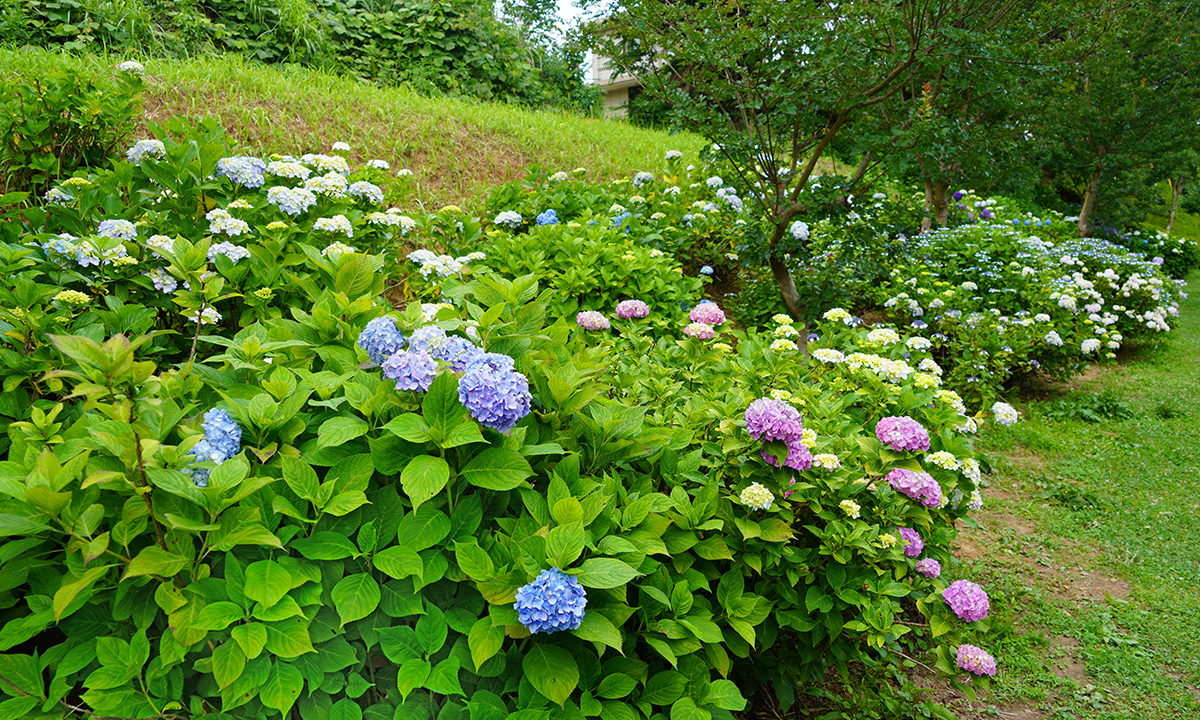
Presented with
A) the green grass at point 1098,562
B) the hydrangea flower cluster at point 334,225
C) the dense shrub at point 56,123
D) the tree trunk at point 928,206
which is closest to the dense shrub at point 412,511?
the hydrangea flower cluster at point 334,225

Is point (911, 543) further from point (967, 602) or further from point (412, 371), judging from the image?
point (412, 371)

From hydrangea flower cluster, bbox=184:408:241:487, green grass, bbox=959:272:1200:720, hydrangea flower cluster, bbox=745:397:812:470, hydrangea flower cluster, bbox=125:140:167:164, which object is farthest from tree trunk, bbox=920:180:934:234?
hydrangea flower cluster, bbox=184:408:241:487

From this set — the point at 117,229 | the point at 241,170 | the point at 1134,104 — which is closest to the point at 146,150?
the point at 241,170

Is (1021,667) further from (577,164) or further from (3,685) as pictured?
(577,164)

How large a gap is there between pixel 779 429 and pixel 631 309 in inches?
60.6

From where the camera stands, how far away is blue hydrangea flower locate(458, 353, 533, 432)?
1251 millimetres

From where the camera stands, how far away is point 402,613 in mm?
1235

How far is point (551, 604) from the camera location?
117cm

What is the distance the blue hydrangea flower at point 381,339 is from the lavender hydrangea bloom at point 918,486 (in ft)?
4.97

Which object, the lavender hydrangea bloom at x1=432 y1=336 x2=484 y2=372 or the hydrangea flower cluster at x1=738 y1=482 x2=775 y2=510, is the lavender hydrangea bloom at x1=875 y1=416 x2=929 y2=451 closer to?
the hydrangea flower cluster at x1=738 y1=482 x2=775 y2=510

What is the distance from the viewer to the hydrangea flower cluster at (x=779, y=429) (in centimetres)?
172

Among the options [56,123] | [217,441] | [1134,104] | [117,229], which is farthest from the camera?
[1134,104]

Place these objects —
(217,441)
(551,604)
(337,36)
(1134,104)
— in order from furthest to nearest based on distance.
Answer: (1134,104)
(337,36)
(217,441)
(551,604)

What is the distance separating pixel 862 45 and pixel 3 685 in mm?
4405
